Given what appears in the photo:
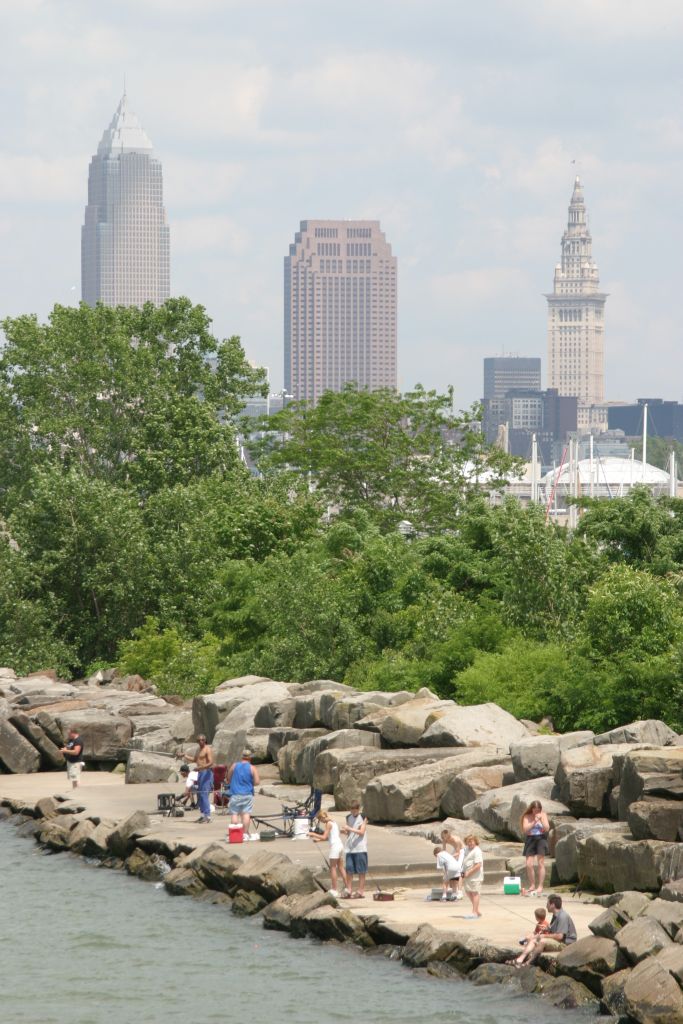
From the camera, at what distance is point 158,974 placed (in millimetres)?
28906

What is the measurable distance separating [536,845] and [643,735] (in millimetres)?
5877

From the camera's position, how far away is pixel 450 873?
29859 millimetres

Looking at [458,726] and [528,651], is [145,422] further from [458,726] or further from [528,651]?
[458,726]

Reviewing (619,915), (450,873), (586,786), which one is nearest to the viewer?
(619,915)

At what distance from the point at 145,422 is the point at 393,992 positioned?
5502cm

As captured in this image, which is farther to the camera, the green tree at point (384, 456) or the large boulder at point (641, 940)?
the green tree at point (384, 456)

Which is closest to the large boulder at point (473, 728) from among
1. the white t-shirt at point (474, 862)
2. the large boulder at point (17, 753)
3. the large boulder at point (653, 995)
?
the white t-shirt at point (474, 862)

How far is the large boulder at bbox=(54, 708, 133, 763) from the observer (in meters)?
50.0

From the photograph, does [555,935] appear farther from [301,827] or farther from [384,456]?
[384,456]

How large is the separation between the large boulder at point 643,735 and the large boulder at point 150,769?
14077 millimetres

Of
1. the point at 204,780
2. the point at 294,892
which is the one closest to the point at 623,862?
the point at 294,892

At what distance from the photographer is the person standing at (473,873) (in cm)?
2870

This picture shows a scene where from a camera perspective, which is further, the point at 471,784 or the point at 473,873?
the point at 471,784

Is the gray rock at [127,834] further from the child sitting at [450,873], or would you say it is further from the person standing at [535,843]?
the person standing at [535,843]
